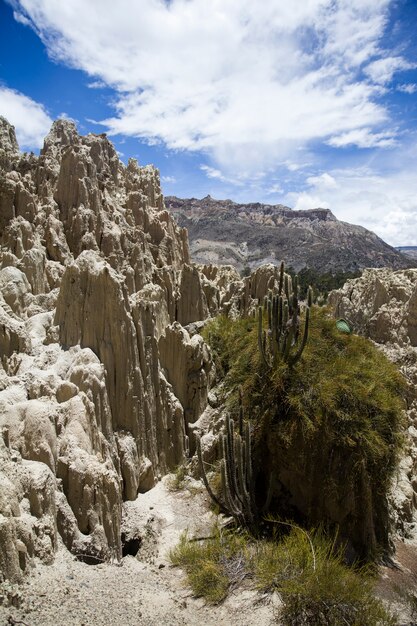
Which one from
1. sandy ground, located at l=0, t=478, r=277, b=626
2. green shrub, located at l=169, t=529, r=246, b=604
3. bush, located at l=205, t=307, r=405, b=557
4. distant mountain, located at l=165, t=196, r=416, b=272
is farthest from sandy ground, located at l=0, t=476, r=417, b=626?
distant mountain, located at l=165, t=196, r=416, b=272

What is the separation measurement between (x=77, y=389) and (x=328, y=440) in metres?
6.07

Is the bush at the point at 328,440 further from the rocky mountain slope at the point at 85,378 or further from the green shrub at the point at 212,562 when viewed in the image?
the green shrub at the point at 212,562

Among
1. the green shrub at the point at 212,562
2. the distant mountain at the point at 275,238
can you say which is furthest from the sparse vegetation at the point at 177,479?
the distant mountain at the point at 275,238

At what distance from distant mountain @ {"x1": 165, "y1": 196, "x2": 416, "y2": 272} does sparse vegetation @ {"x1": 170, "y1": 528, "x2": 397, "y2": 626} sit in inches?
3863

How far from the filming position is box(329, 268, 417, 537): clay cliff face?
13.1 m

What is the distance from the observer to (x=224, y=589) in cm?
784

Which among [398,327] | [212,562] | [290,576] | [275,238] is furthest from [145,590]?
[275,238]

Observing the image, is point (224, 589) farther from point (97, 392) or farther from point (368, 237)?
point (368, 237)

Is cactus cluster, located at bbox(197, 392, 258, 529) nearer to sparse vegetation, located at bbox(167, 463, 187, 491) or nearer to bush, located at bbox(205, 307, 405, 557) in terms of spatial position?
sparse vegetation, located at bbox(167, 463, 187, 491)

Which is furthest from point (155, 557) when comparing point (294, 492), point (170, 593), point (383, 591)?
point (383, 591)

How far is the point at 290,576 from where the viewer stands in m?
7.73

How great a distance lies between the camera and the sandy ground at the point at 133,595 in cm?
570

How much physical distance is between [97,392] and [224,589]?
4.46m

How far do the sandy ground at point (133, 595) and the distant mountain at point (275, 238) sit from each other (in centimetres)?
9852
